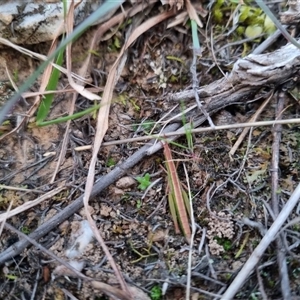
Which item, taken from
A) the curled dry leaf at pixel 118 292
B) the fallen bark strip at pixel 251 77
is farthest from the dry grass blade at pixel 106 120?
the fallen bark strip at pixel 251 77

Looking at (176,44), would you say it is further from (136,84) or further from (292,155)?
(292,155)

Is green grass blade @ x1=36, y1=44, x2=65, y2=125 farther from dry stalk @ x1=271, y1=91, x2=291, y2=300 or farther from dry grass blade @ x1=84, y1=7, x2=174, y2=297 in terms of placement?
dry stalk @ x1=271, y1=91, x2=291, y2=300

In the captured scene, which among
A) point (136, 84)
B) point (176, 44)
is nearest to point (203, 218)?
point (136, 84)

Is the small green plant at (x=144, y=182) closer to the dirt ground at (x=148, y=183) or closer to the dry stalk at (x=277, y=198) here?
the dirt ground at (x=148, y=183)

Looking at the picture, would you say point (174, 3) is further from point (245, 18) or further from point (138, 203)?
point (138, 203)

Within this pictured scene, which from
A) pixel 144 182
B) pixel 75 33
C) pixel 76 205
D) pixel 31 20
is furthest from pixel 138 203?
pixel 31 20

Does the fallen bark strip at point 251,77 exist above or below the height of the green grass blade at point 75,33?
below
